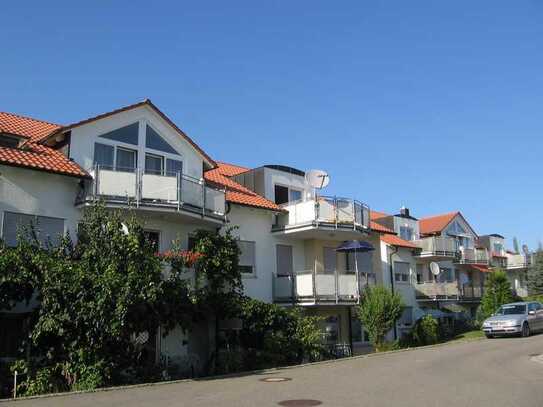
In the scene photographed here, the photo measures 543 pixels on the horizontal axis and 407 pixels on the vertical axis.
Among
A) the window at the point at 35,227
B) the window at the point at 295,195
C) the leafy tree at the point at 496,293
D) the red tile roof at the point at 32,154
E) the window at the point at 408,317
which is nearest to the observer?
the window at the point at 35,227

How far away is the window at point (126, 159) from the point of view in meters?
20.1

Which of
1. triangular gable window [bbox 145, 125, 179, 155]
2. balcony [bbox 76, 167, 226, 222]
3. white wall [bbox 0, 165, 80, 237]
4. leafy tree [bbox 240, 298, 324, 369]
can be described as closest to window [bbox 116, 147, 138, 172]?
triangular gable window [bbox 145, 125, 179, 155]

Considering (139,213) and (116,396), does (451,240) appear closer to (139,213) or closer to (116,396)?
(139,213)

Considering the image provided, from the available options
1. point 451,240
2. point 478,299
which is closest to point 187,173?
point 451,240

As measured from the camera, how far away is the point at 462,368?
1736 centimetres

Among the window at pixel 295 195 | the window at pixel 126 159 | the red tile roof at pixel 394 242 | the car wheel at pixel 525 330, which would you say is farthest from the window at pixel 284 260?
the car wheel at pixel 525 330

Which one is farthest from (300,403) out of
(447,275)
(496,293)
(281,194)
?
(447,275)

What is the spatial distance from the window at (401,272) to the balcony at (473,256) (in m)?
9.74

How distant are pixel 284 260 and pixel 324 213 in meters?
2.87

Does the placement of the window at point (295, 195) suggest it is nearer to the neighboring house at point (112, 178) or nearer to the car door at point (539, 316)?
the neighboring house at point (112, 178)

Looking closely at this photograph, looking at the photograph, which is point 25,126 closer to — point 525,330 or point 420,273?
point 525,330

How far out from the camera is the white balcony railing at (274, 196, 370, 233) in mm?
24781

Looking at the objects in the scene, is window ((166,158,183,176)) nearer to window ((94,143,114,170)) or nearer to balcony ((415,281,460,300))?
window ((94,143,114,170))

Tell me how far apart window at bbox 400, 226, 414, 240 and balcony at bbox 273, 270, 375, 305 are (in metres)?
18.2
